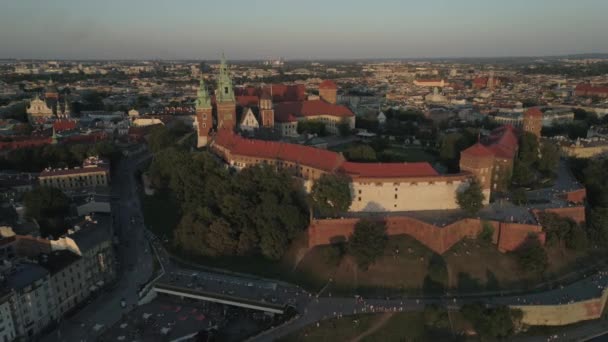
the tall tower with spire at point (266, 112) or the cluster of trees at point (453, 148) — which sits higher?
the tall tower with spire at point (266, 112)

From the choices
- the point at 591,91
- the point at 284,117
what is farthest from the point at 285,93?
the point at 591,91

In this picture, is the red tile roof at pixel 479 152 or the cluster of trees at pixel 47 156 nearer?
the red tile roof at pixel 479 152

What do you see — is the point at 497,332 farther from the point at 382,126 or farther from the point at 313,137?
the point at 382,126

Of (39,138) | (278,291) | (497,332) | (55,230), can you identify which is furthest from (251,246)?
(39,138)

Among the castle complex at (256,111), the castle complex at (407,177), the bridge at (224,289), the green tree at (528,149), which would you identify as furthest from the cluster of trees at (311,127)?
the bridge at (224,289)

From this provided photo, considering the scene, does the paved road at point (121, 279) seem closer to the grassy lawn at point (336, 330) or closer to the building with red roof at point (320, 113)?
the grassy lawn at point (336, 330)

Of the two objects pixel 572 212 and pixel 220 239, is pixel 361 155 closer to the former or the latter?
pixel 220 239

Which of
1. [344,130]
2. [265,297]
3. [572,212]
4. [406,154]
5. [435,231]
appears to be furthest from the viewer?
[344,130]

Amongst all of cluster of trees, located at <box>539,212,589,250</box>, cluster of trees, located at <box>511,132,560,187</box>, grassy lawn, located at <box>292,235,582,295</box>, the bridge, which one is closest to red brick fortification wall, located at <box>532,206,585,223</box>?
cluster of trees, located at <box>539,212,589,250</box>
